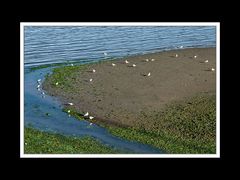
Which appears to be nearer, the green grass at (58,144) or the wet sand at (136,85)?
the green grass at (58,144)

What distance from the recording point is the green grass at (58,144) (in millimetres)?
11312

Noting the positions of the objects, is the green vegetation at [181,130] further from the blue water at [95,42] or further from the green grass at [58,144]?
the blue water at [95,42]

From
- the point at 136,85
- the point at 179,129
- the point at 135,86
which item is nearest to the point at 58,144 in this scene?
the point at 179,129

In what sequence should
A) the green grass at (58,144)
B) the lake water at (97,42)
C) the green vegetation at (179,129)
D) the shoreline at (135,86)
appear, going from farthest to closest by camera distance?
1. the lake water at (97,42)
2. the shoreline at (135,86)
3. the green vegetation at (179,129)
4. the green grass at (58,144)

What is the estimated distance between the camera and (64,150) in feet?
38.0

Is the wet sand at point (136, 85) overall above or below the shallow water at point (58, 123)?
above

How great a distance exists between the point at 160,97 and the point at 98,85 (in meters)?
2.20

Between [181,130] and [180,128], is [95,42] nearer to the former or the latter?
[180,128]

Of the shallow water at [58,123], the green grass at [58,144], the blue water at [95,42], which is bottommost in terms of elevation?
the green grass at [58,144]

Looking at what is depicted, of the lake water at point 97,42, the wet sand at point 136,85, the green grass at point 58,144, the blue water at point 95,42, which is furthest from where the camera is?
the lake water at point 97,42

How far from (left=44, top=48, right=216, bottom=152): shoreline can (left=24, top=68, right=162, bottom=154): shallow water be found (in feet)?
1.07

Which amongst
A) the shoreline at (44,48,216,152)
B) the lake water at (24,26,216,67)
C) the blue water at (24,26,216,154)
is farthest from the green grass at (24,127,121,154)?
the lake water at (24,26,216,67)

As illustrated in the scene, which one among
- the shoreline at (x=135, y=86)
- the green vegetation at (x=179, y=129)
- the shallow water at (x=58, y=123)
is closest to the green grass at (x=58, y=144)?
the shallow water at (x=58, y=123)

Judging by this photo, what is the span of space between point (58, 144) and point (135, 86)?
4.73 meters
